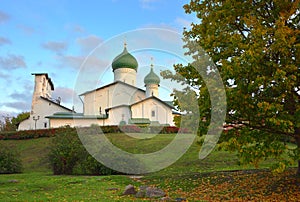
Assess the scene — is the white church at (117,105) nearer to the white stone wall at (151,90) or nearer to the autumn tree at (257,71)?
the white stone wall at (151,90)

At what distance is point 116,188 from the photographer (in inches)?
485

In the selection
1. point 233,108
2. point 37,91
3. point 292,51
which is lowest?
point 233,108

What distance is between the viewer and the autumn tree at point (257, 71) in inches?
309

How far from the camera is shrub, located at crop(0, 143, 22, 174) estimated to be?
20578 mm

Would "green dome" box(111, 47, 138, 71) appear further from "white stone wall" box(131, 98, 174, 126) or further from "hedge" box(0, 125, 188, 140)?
"hedge" box(0, 125, 188, 140)

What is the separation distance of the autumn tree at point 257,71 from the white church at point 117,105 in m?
31.8

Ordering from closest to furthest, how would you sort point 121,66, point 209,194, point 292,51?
point 292,51 → point 209,194 → point 121,66

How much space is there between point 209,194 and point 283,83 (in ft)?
14.9

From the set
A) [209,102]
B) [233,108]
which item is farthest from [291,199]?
[209,102]

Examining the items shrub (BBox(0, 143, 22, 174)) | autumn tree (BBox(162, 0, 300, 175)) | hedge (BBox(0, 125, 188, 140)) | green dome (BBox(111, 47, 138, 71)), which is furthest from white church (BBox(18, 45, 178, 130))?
autumn tree (BBox(162, 0, 300, 175))

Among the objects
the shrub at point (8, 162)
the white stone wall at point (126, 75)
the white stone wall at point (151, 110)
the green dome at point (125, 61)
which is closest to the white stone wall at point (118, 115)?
the white stone wall at point (151, 110)

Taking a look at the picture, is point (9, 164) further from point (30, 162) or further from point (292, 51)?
point (292, 51)

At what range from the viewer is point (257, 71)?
793 cm

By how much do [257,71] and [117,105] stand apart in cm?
3940
